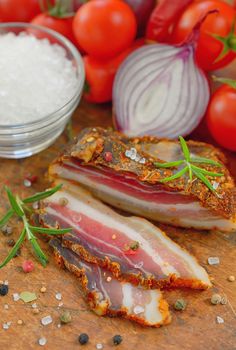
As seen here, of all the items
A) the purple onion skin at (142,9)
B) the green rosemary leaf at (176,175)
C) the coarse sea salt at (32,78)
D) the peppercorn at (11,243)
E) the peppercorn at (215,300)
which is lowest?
the peppercorn at (11,243)

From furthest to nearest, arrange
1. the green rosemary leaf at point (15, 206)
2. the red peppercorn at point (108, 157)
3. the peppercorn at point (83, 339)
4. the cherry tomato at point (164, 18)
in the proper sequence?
the cherry tomato at point (164, 18), the red peppercorn at point (108, 157), the green rosemary leaf at point (15, 206), the peppercorn at point (83, 339)

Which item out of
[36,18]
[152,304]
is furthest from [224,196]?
[36,18]

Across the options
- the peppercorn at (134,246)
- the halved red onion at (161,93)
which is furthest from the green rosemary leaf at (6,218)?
the halved red onion at (161,93)

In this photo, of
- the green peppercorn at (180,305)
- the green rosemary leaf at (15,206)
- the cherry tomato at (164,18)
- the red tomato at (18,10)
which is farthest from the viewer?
the red tomato at (18,10)

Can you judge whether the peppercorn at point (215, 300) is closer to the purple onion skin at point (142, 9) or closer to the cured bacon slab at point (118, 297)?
the cured bacon slab at point (118, 297)

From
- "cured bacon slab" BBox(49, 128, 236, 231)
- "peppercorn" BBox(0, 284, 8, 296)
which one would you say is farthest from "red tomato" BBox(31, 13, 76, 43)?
"peppercorn" BBox(0, 284, 8, 296)

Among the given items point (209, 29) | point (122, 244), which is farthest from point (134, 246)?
point (209, 29)

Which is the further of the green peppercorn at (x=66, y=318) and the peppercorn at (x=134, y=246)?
the peppercorn at (x=134, y=246)
